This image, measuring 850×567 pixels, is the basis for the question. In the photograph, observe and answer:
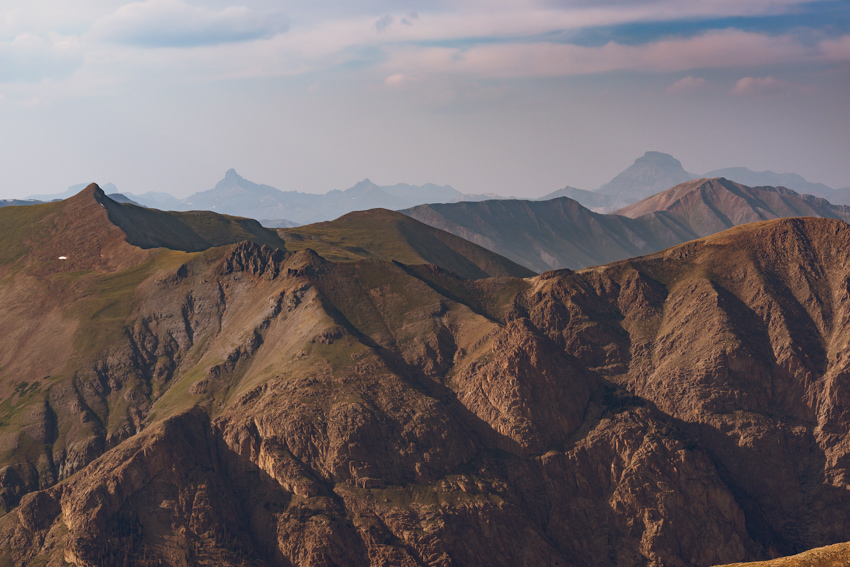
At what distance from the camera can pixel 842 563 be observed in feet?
284

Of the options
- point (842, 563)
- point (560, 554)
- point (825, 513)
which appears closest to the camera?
point (842, 563)

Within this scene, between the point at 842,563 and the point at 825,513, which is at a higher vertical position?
the point at 842,563

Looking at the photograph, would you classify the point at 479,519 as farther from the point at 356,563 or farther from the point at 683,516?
the point at 683,516

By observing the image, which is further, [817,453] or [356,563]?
[817,453]

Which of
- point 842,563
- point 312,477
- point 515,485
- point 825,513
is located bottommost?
point 825,513

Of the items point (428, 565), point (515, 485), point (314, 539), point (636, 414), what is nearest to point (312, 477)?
point (314, 539)

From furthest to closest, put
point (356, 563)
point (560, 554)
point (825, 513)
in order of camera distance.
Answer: point (825, 513) < point (560, 554) < point (356, 563)

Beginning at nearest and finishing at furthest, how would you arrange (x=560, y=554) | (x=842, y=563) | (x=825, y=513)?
(x=842, y=563) → (x=560, y=554) → (x=825, y=513)

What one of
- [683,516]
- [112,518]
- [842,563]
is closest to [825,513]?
[683,516]

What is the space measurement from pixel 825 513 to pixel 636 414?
171 ft

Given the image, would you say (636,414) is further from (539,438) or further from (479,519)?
(479,519)

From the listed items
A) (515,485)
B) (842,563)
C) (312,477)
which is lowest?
(515,485)

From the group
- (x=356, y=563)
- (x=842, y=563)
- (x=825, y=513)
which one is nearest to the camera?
(x=842, y=563)

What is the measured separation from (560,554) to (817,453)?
78688 millimetres
